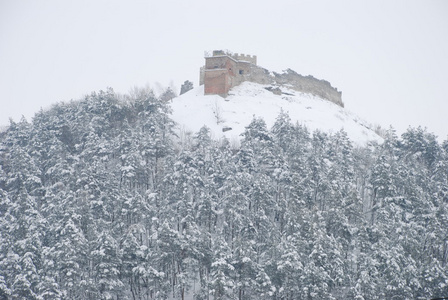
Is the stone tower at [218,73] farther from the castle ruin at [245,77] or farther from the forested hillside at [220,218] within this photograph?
the forested hillside at [220,218]

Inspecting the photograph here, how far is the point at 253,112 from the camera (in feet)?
255

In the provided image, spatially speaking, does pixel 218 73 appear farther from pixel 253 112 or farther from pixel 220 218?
pixel 220 218

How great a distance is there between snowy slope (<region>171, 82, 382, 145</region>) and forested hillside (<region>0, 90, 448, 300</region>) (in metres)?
12.7

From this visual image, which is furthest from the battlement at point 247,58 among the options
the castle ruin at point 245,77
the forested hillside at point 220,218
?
the forested hillside at point 220,218

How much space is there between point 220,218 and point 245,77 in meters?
48.0

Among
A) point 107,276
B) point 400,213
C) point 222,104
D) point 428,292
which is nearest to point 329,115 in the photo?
point 222,104

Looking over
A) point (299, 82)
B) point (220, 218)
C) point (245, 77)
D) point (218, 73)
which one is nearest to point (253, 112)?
point (218, 73)

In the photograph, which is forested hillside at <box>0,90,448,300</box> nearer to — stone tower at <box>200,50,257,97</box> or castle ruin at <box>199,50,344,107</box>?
stone tower at <box>200,50,257,97</box>

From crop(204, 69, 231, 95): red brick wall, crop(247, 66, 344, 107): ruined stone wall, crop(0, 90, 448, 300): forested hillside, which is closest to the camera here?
crop(0, 90, 448, 300): forested hillside

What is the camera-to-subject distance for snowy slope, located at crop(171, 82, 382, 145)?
72750 millimetres

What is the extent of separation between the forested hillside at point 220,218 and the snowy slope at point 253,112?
41.7ft

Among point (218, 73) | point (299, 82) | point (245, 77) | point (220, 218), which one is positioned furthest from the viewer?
point (299, 82)

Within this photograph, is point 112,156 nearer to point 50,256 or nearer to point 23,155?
point 23,155

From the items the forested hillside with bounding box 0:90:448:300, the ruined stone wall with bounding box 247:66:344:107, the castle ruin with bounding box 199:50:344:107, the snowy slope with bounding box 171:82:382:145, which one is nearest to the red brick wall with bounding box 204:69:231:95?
the castle ruin with bounding box 199:50:344:107
